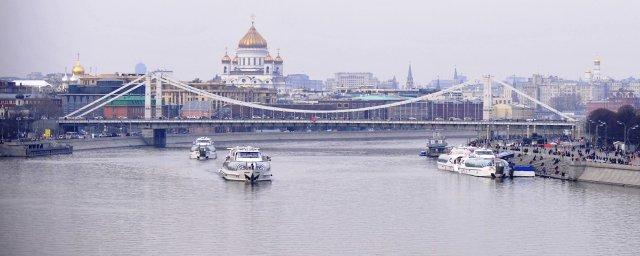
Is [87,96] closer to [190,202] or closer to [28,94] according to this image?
[28,94]

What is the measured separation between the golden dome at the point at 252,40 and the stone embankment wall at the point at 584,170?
6983 cm

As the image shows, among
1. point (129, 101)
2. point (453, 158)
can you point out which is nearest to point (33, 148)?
point (453, 158)

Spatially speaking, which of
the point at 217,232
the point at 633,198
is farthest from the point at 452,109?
the point at 217,232

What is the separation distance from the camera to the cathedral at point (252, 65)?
115 metres

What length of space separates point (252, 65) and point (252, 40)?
6.61ft

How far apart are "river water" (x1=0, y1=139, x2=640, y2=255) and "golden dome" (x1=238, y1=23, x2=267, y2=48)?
6883 cm

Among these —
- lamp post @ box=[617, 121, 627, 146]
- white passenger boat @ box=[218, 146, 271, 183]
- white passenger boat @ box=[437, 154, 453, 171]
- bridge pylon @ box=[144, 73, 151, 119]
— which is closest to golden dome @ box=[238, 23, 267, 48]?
bridge pylon @ box=[144, 73, 151, 119]

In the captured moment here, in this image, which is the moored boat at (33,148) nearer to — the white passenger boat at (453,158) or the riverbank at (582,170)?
the white passenger boat at (453,158)

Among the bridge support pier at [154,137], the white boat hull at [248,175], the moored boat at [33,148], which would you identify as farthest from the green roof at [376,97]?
the white boat hull at [248,175]

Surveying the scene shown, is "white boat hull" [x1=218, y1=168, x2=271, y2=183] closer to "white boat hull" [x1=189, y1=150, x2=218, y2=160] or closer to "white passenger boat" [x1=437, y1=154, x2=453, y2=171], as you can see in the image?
"white passenger boat" [x1=437, y1=154, x2=453, y2=171]

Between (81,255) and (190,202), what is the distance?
8.12 metres

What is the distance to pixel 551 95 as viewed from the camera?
133625 millimetres

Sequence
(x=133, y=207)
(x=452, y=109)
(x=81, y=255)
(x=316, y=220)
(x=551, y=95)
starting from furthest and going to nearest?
1. (x=551, y=95)
2. (x=452, y=109)
3. (x=133, y=207)
4. (x=316, y=220)
5. (x=81, y=255)

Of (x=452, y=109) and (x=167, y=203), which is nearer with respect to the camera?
(x=167, y=203)
